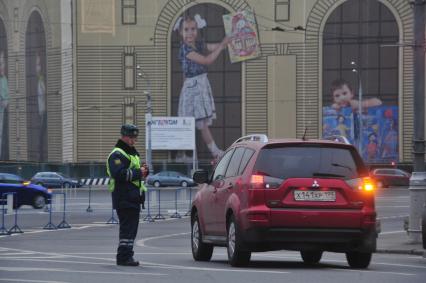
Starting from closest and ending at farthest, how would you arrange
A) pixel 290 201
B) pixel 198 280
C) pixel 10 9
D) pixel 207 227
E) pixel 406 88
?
1. pixel 198 280
2. pixel 290 201
3. pixel 207 227
4. pixel 406 88
5. pixel 10 9

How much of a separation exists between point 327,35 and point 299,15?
2205mm

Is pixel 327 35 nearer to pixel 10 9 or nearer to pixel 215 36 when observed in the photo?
pixel 215 36

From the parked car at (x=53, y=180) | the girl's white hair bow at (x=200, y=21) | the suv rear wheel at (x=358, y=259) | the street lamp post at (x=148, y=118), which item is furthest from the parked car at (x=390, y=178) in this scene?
the suv rear wheel at (x=358, y=259)

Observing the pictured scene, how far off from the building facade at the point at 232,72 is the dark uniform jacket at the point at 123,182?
61080 millimetres

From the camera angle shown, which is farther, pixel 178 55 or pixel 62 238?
pixel 178 55

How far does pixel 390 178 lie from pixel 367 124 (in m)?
9.43

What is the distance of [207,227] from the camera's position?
16.2 m

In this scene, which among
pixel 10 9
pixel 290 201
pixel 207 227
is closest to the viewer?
pixel 290 201

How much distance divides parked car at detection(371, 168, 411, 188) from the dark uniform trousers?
54.2 metres

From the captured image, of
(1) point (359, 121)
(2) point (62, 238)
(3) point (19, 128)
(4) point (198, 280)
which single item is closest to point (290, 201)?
(4) point (198, 280)

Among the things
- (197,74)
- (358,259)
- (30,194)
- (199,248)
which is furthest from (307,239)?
(197,74)

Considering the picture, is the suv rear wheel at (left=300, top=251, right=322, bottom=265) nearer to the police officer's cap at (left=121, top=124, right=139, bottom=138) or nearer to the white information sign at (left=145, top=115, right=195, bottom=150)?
the police officer's cap at (left=121, top=124, right=139, bottom=138)

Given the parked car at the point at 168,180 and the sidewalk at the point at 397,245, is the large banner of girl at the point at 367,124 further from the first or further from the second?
the sidewalk at the point at 397,245

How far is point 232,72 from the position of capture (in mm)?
79562
